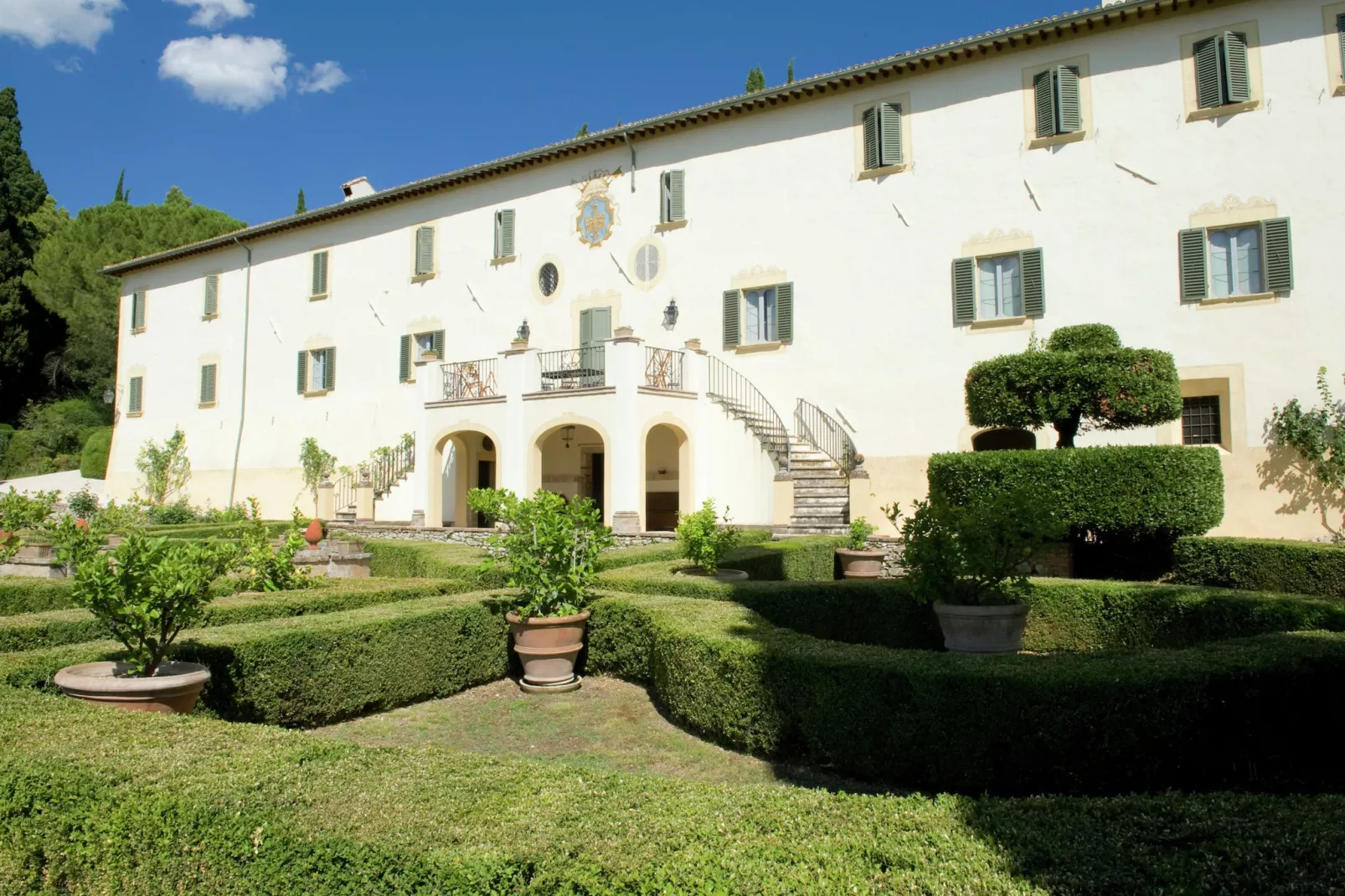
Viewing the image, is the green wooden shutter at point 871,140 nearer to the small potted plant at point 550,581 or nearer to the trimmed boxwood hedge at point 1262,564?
the trimmed boxwood hedge at point 1262,564

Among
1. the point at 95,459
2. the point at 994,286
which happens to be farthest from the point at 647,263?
the point at 95,459

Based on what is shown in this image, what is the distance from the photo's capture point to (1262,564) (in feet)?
36.3

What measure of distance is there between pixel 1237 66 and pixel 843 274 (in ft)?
24.3

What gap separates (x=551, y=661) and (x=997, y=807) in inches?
211

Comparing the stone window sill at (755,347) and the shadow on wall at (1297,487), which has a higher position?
the stone window sill at (755,347)

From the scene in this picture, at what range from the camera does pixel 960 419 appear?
54.8 ft

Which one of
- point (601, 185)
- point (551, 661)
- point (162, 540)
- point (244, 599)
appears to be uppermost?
point (601, 185)

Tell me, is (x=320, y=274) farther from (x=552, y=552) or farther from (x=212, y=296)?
(x=552, y=552)

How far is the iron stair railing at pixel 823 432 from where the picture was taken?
17.8 metres

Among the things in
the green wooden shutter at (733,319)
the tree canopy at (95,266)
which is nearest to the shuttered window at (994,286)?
the green wooden shutter at (733,319)

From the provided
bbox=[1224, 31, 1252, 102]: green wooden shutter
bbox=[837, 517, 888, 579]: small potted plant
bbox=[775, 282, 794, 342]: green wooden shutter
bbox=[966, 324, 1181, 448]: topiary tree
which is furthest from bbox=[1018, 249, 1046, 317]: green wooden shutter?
bbox=[837, 517, 888, 579]: small potted plant

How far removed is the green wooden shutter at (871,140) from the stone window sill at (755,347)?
400 centimetres

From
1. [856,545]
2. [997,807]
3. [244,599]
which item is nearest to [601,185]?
[856,545]

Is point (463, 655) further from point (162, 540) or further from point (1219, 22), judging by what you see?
point (1219, 22)
